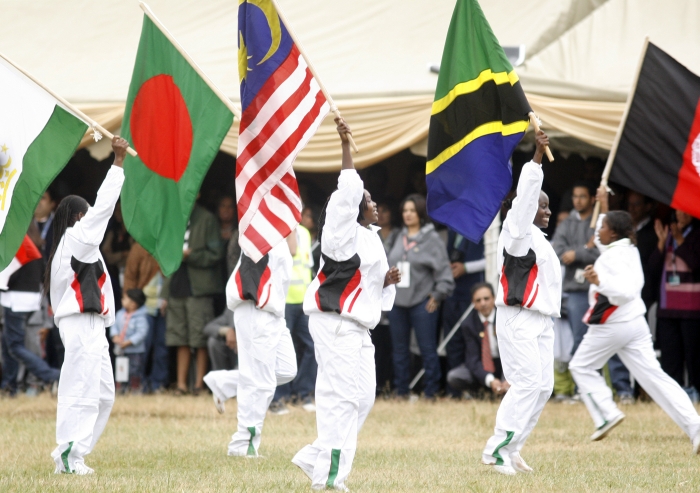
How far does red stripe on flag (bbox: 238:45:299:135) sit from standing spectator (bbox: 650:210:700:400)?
5.73m

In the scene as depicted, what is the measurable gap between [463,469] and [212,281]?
6205 millimetres

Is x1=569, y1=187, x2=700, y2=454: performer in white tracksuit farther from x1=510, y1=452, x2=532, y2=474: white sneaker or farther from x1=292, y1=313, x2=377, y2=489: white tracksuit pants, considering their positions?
x1=292, y1=313, x2=377, y2=489: white tracksuit pants

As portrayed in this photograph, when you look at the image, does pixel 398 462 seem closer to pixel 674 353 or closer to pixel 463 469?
pixel 463 469

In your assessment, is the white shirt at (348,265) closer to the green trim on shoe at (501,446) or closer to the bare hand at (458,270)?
the green trim on shoe at (501,446)

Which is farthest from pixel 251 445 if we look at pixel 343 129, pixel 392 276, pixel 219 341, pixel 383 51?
pixel 383 51

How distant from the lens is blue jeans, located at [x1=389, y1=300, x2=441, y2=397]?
12617 millimetres

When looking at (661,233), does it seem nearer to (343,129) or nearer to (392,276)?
(392,276)

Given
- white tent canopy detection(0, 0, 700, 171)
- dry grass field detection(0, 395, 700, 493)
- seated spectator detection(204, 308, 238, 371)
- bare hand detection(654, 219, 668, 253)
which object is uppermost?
white tent canopy detection(0, 0, 700, 171)

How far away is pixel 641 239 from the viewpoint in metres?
12.6

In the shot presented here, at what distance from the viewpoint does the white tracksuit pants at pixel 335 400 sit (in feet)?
22.5

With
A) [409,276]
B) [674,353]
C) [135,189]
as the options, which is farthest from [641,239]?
[135,189]

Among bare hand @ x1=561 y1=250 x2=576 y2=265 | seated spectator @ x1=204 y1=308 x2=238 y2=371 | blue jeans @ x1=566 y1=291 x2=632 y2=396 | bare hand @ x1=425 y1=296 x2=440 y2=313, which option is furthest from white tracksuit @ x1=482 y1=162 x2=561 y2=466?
seated spectator @ x1=204 y1=308 x2=238 y2=371

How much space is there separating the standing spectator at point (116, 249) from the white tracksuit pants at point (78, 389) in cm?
675

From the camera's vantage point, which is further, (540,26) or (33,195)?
(540,26)
